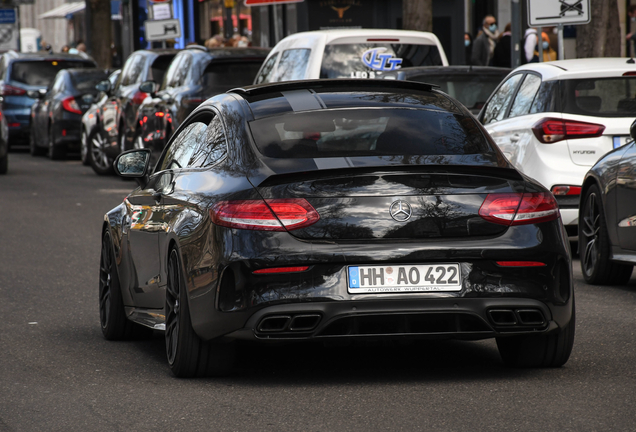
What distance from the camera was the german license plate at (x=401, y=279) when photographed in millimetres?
5965

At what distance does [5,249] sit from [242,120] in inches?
259

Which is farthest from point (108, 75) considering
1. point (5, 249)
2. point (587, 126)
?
point (587, 126)

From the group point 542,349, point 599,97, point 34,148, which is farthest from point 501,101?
point 34,148

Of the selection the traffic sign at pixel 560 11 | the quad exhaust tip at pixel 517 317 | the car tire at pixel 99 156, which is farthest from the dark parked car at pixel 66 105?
the quad exhaust tip at pixel 517 317

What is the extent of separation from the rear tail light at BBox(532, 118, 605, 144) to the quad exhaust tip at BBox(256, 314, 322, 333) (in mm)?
5779

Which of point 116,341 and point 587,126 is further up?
point 587,126

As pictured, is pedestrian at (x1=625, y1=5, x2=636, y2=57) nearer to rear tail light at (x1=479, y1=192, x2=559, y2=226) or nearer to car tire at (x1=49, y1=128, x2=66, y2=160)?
car tire at (x1=49, y1=128, x2=66, y2=160)

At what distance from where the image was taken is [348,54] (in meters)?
15.8

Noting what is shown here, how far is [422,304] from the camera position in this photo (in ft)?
A: 19.6

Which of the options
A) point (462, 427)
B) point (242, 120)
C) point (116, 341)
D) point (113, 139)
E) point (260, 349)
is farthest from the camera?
point (113, 139)

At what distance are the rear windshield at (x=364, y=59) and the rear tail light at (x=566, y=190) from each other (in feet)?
14.7

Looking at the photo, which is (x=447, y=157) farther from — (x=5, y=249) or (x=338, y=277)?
(x=5, y=249)

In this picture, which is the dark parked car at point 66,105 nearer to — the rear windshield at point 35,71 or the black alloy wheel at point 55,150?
the black alloy wheel at point 55,150

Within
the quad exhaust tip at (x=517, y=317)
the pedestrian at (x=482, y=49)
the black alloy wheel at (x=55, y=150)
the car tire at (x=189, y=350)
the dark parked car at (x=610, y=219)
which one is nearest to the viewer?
the quad exhaust tip at (x=517, y=317)
